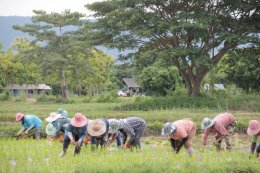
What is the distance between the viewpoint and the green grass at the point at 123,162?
325 inches

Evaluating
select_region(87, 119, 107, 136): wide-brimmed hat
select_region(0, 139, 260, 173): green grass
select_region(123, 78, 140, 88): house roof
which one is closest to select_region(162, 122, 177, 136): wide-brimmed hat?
select_region(0, 139, 260, 173): green grass

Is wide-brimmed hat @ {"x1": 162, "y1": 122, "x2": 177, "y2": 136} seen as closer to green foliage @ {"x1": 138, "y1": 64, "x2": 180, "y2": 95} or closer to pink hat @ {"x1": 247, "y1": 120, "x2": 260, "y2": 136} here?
pink hat @ {"x1": 247, "y1": 120, "x2": 260, "y2": 136}

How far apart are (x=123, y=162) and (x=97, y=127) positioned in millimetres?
1676

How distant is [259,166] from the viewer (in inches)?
340

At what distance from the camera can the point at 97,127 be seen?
10.3 metres

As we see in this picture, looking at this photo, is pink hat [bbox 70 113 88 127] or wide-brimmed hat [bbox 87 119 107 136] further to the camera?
wide-brimmed hat [bbox 87 119 107 136]

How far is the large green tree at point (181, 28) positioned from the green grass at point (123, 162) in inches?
554

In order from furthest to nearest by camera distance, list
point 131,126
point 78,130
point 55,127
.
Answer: point 55,127, point 131,126, point 78,130

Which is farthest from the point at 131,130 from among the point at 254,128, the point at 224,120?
the point at 254,128

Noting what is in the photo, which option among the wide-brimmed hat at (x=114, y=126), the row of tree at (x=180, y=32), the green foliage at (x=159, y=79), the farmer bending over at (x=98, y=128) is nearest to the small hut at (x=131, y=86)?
the green foliage at (x=159, y=79)

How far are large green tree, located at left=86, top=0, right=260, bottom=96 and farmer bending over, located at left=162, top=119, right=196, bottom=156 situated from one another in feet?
43.5

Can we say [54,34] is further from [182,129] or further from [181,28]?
[182,129]

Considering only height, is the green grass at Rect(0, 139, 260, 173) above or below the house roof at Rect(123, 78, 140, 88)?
below

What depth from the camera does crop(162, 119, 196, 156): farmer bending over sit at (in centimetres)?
958
